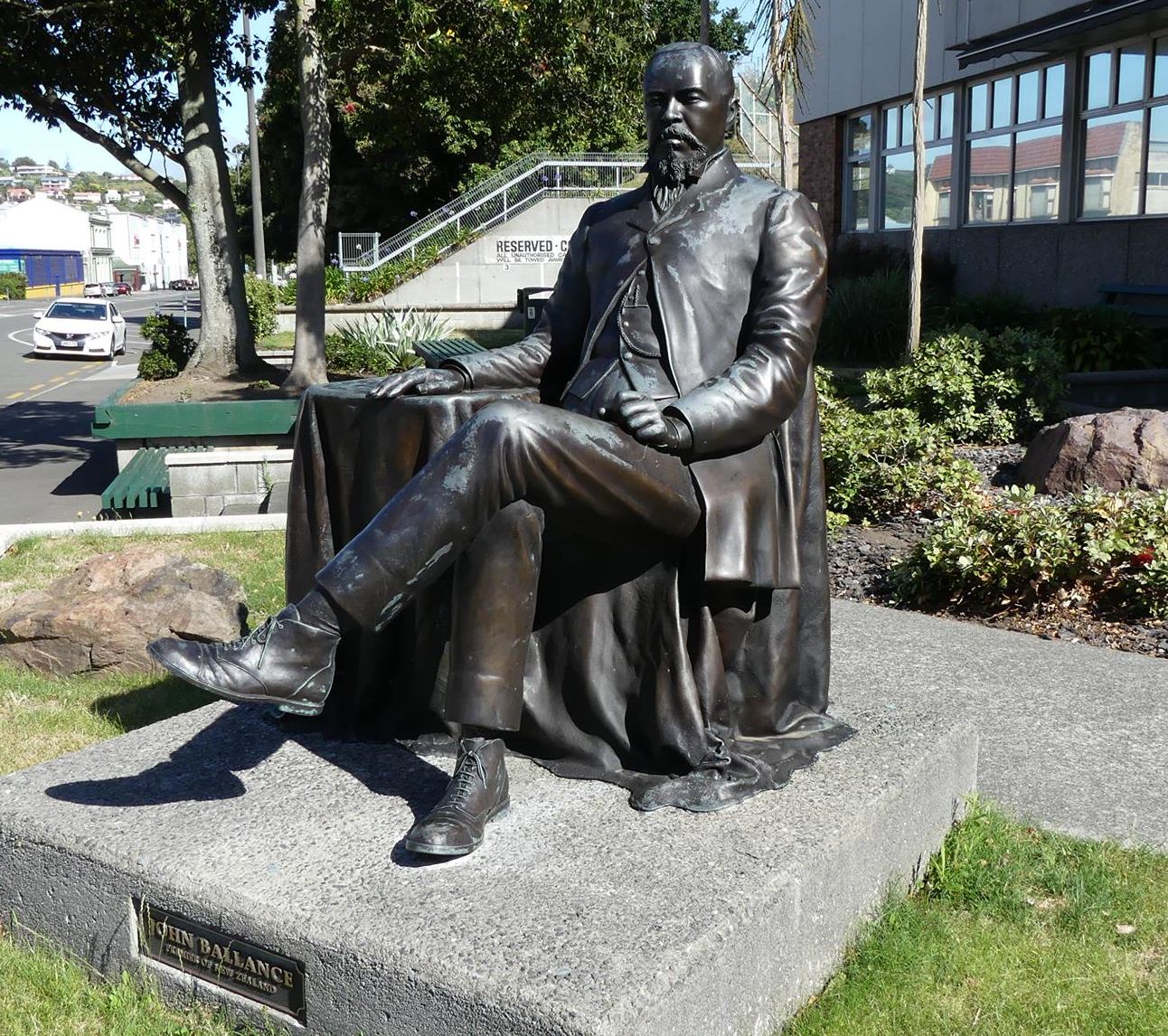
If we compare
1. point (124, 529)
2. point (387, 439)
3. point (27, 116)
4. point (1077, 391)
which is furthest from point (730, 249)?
point (27, 116)

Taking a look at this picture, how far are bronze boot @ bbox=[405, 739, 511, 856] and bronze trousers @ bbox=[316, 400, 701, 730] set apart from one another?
149 millimetres

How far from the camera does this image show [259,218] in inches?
1159

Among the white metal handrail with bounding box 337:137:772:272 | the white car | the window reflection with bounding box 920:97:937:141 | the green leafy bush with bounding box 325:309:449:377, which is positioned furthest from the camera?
the white metal handrail with bounding box 337:137:772:272

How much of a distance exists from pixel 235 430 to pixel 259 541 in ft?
9.46

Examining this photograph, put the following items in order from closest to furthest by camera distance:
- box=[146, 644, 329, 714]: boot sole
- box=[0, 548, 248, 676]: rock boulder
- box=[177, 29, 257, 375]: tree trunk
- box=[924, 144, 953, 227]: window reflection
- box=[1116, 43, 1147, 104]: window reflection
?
box=[146, 644, 329, 714]: boot sole, box=[0, 548, 248, 676]: rock boulder, box=[177, 29, 257, 375]: tree trunk, box=[1116, 43, 1147, 104]: window reflection, box=[924, 144, 953, 227]: window reflection

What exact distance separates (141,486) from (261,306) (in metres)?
18.4

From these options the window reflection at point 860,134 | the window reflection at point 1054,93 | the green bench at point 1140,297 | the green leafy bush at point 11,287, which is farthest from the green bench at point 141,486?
the green leafy bush at point 11,287

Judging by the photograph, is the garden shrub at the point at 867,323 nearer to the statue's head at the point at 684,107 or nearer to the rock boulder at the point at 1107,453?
the rock boulder at the point at 1107,453

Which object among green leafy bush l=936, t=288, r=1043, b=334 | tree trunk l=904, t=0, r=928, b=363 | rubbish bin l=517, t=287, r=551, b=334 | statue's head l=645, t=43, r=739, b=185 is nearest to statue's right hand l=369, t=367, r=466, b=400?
statue's head l=645, t=43, r=739, b=185

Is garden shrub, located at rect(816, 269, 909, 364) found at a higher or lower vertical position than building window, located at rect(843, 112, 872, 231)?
lower

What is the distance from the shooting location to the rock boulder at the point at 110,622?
5.45 m

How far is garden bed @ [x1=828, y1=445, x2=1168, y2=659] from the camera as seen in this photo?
596 centimetres

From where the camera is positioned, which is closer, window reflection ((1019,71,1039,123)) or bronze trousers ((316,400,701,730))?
bronze trousers ((316,400,701,730))

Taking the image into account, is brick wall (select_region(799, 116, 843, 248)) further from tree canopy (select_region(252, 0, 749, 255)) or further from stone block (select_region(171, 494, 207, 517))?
stone block (select_region(171, 494, 207, 517))
